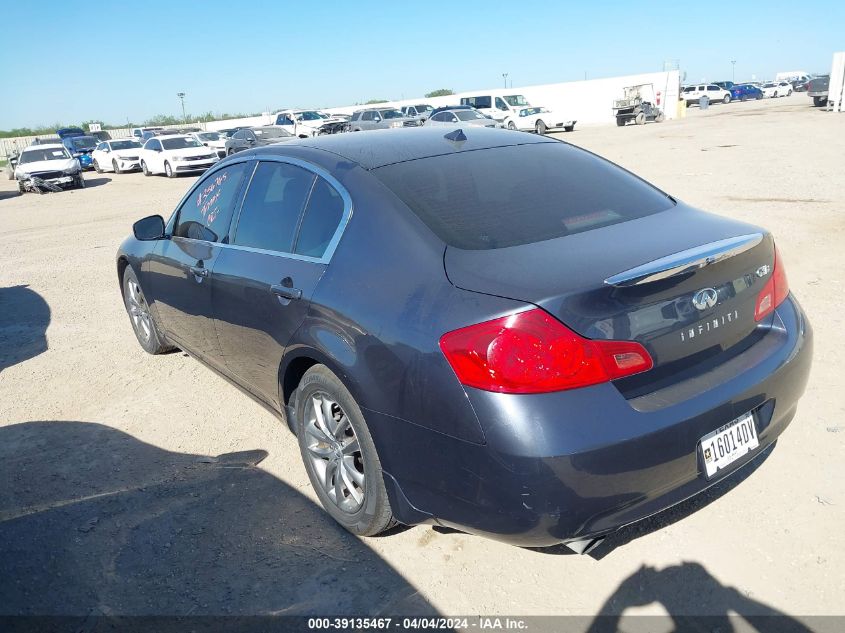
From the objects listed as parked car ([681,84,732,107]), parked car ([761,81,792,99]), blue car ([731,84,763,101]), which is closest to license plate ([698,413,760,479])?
parked car ([681,84,732,107])

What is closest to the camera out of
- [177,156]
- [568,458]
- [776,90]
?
[568,458]

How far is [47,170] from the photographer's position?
945 inches

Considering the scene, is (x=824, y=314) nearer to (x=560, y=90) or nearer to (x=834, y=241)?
(x=834, y=241)

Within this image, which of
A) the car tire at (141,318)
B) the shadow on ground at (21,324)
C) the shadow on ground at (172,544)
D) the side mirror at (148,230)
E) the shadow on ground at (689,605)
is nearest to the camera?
the shadow on ground at (689,605)

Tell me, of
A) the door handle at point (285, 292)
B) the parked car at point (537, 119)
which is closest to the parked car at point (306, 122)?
the parked car at point (537, 119)

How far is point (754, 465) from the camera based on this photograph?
346 centimetres

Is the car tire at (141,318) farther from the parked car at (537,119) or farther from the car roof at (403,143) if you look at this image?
the parked car at (537,119)

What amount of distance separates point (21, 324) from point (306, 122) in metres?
30.8

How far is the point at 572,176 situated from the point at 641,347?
130cm

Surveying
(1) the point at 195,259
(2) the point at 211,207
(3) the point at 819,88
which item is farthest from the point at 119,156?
(3) the point at 819,88

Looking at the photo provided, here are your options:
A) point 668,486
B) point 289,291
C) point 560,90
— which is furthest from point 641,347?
point 560,90

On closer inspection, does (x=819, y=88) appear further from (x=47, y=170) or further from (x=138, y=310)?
(x=138, y=310)

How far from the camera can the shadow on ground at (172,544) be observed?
2846 millimetres

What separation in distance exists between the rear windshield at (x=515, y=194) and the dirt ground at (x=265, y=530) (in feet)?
4.33
